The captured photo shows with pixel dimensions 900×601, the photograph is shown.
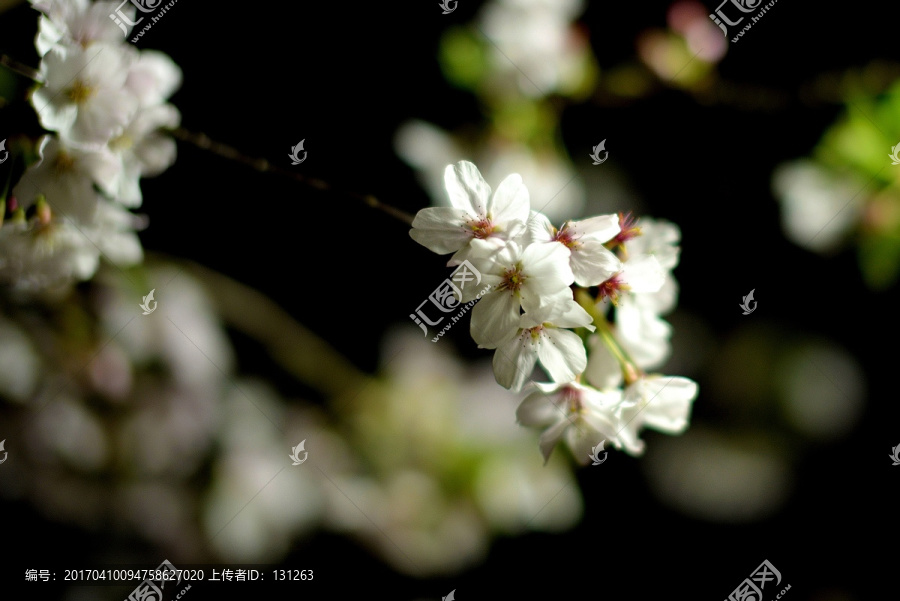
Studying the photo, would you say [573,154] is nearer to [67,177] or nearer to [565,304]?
[565,304]

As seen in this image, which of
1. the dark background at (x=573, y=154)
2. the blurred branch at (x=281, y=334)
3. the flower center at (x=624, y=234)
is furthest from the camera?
the blurred branch at (x=281, y=334)

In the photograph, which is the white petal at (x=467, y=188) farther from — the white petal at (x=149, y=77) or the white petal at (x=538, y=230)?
the white petal at (x=149, y=77)

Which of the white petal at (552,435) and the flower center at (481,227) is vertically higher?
the flower center at (481,227)

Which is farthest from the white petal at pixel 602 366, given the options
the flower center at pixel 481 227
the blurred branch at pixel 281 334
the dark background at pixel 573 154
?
the blurred branch at pixel 281 334

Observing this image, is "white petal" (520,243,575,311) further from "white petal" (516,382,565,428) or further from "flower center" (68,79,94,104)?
"flower center" (68,79,94,104)

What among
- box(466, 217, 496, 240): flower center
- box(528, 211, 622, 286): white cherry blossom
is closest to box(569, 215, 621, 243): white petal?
box(528, 211, 622, 286): white cherry blossom

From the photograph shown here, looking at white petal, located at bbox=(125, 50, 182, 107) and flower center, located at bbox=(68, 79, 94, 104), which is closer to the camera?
flower center, located at bbox=(68, 79, 94, 104)

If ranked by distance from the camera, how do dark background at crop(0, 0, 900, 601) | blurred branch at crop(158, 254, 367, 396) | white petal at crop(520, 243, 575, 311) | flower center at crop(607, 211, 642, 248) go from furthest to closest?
1. blurred branch at crop(158, 254, 367, 396)
2. dark background at crop(0, 0, 900, 601)
3. flower center at crop(607, 211, 642, 248)
4. white petal at crop(520, 243, 575, 311)
